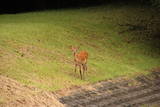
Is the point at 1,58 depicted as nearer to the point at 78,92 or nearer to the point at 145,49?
the point at 78,92

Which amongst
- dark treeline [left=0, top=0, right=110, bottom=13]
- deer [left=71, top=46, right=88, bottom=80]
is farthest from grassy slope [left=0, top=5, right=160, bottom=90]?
dark treeline [left=0, top=0, right=110, bottom=13]

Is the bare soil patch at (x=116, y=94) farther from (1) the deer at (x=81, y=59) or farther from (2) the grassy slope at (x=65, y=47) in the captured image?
(1) the deer at (x=81, y=59)

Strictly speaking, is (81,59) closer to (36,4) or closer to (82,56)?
(82,56)

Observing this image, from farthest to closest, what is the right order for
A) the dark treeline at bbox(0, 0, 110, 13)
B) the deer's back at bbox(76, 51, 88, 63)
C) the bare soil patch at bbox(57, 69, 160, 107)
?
the dark treeline at bbox(0, 0, 110, 13) → the deer's back at bbox(76, 51, 88, 63) → the bare soil patch at bbox(57, 69, 160, 107)

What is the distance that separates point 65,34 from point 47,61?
4.03m

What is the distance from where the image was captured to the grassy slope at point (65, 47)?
15.4 metres

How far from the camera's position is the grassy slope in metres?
15.4

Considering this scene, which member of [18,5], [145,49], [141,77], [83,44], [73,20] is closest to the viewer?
[141,77]

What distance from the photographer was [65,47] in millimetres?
18859

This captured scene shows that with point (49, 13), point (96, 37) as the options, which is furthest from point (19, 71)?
point (49, 13)

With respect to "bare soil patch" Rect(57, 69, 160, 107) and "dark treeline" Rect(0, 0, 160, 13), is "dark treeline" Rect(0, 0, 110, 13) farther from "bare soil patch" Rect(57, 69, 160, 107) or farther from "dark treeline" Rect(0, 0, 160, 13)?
"bare soil patch" Rect(57, 69, 160, 107)

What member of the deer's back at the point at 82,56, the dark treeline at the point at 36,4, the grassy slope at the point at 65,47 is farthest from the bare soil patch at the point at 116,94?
the dark treeline at the point at 36,4

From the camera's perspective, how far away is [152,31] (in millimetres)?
23859

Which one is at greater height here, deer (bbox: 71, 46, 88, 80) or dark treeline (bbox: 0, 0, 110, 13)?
dark treeline (bbox: 0, 0, 110, 13)
